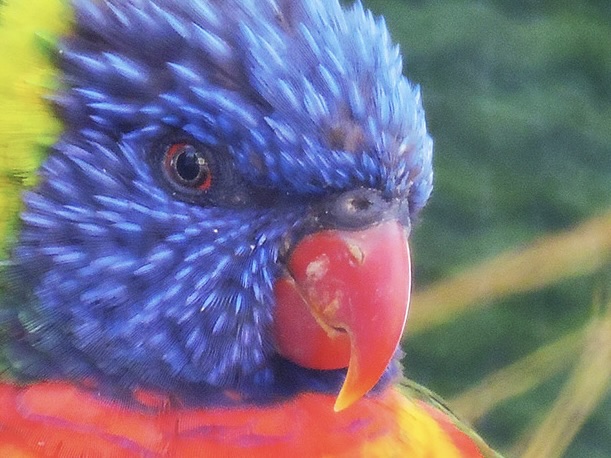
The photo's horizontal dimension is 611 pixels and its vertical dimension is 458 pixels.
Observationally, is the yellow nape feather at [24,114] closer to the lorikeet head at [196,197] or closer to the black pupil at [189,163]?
the lorikeet head at [196,197]

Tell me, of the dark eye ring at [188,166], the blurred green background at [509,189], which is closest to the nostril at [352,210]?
the dark eye ring at [188,166]

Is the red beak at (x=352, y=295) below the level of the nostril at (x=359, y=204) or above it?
below

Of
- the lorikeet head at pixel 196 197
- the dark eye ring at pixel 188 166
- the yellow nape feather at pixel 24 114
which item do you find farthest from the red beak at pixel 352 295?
the yellow nape feather at pixel 24 114

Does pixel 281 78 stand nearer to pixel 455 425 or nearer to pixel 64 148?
pixel 64 148

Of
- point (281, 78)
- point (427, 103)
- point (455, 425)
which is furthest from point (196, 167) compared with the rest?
point (427, 103)

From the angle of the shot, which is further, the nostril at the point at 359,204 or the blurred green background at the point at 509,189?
the blurred green background at the point at 509,189

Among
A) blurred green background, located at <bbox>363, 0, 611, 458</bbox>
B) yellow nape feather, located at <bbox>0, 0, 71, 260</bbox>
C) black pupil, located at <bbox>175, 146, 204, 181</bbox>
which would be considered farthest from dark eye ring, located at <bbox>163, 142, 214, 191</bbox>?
blurred green background, located at <bbox>363, 0, 611, 458</bbox>
